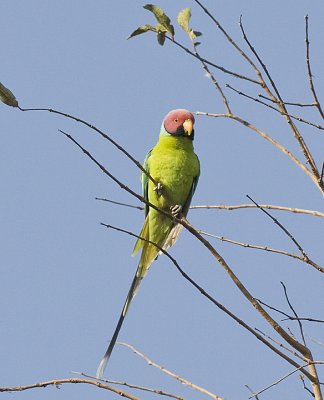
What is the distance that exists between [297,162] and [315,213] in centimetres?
26

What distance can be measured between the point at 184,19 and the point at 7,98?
3.83 feet

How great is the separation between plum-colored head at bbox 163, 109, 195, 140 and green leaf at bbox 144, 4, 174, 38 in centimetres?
185

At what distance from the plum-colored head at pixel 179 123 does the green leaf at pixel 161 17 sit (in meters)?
1.85

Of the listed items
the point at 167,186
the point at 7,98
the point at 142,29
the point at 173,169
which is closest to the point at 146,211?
the point at 167,186

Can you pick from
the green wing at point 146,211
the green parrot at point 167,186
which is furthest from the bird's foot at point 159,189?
the green wing at point 146,211

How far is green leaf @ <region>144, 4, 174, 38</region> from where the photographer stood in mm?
3463

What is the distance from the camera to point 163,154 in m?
5.06

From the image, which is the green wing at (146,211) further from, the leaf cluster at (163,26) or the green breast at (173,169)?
the leaf cluster at (163,26)

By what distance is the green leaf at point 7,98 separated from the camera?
2.93 m

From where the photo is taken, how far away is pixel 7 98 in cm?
293

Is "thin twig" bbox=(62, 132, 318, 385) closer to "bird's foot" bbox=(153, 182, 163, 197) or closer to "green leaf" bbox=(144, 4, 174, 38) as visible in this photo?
"green leaf" bbox=(144, 4, 174, 38)

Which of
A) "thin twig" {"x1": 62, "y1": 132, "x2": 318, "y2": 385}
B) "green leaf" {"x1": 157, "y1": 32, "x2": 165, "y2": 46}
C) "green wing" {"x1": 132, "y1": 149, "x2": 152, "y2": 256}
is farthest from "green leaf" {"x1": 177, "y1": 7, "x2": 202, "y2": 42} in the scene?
"green wing" {"x1": 132, "y1": 149, "x2": 152, "y2": 256}

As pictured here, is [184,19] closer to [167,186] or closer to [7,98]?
[7,98]

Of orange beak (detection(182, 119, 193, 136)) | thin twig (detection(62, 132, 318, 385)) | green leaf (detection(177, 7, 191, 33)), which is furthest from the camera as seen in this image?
orange beak (detection(182, 119, 193, 136))
